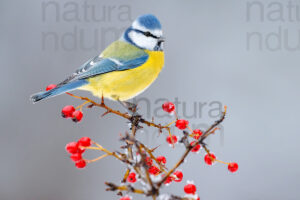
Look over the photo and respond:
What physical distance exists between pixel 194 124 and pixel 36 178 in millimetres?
1537

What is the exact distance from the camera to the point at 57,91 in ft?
4.77

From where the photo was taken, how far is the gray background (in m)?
3.48

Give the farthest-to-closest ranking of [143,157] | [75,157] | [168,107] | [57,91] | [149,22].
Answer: [149,22] < [57,91] < [168,107] < [75,157] < [143,157]

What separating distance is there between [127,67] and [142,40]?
0.16m

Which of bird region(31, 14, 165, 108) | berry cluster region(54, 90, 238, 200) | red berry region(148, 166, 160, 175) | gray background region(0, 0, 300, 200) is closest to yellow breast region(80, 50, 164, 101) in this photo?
bird region(31, 14, 165, 108)

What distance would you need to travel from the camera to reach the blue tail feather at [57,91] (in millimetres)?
1405

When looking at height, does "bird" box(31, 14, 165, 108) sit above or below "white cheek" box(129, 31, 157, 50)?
below

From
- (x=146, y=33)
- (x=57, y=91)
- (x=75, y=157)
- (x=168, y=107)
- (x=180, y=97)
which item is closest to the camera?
(x=75, y=157)

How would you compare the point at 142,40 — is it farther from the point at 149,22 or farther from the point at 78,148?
the point at 78,148

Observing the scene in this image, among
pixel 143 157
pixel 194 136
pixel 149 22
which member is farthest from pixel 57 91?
pixel 143 157

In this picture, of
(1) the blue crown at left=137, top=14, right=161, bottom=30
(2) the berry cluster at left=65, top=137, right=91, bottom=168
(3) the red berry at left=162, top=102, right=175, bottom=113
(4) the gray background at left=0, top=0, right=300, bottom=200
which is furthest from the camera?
(4) the gray background at left=0, top=0, right=300, bottom=200

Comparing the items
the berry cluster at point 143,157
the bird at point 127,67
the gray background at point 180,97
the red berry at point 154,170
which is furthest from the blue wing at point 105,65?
the gray background at point 180,97

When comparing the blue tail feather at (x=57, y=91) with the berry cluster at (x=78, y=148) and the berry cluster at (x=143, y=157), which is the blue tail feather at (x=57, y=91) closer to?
the berry cluster at (x=143, y=157)

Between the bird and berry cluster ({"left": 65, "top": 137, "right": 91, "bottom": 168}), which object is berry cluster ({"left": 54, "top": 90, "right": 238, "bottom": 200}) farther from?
the bird
